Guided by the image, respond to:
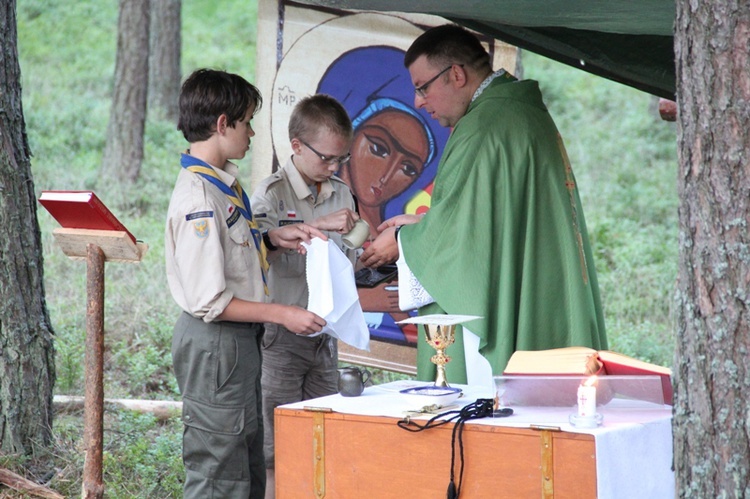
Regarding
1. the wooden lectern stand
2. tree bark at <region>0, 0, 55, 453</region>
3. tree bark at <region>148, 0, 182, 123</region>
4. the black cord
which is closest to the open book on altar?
the black cord

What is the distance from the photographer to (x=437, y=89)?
13.6 ft

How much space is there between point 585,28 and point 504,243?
0.93 meters

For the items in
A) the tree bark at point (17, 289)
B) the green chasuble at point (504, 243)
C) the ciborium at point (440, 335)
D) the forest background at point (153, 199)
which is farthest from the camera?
the forest background at point (153, 199)

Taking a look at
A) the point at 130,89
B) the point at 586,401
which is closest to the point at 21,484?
the point at 586,401

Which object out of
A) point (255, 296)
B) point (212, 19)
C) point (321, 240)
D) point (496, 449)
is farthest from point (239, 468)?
point (212, 19)

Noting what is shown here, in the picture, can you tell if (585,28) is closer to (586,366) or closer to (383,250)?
(383,250)

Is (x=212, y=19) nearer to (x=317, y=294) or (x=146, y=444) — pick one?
(x=146, y=444)

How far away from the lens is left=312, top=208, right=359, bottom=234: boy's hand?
3.76 meters

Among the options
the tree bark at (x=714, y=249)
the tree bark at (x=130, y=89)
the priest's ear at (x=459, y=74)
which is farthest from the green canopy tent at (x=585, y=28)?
the tree bark at (x=130, y=89)

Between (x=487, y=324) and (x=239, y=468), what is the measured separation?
1.09m

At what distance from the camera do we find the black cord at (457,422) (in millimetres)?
2645

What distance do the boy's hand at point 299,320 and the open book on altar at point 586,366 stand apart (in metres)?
0.76

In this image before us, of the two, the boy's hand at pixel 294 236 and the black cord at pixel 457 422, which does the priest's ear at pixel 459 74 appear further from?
the black cord at pixel 457 422

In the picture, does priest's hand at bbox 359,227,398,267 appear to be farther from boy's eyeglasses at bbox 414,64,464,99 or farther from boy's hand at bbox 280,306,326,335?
boy's hand at bbox 280,306,326,335
